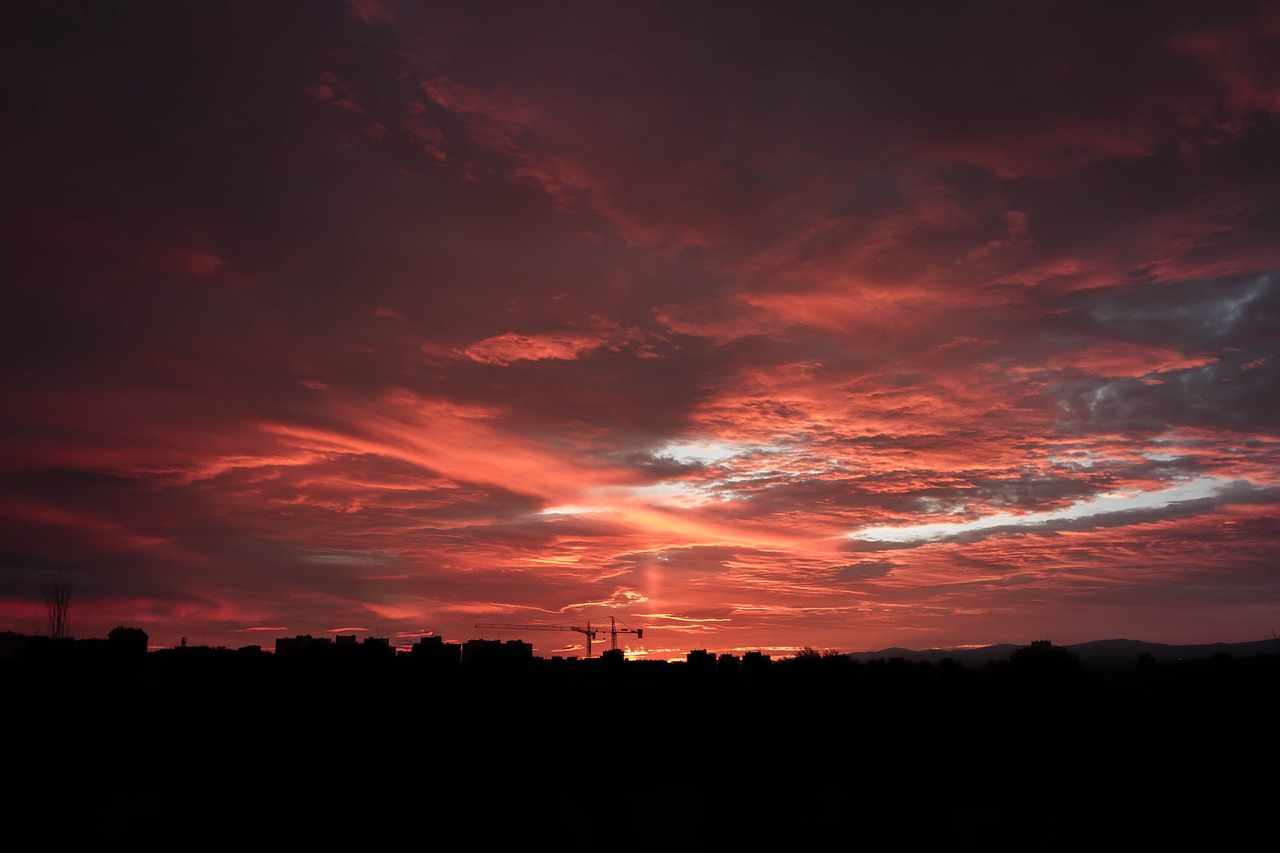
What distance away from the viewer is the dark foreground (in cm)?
855

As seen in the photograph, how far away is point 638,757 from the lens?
33.3 feet

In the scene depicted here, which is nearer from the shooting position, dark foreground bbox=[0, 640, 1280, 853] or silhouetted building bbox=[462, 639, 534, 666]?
dark foreground bbox=[0, 640, 1280, 853]

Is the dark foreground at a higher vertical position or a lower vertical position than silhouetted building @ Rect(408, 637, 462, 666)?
lower

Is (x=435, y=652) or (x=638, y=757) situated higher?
(x=435, y=652)

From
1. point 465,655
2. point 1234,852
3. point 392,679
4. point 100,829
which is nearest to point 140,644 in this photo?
point 100,829

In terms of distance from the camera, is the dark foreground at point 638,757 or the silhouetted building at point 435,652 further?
the silhouetted building at point 435,652

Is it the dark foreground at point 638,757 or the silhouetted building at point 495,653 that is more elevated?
the silhouetted building at point 495,653

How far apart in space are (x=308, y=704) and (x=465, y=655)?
1941 millimetres

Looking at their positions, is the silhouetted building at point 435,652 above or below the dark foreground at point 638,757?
above

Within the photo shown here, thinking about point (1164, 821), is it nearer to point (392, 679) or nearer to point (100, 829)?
point (392, 679)

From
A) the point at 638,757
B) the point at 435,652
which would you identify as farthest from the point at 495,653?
the point at 638,757

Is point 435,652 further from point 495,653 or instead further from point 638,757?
point 638,757

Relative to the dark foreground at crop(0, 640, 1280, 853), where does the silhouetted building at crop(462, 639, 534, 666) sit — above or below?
above

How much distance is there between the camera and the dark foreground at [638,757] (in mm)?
8555
